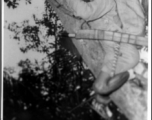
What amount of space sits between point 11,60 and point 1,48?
0.09 meters

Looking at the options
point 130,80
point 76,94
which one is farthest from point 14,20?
point 130,80

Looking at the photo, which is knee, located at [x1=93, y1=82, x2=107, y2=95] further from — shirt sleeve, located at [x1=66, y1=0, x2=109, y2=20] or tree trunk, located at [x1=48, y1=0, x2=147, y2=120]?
shirt sleeve, located at [x1=66, y1=0, x2=109, y2=20]

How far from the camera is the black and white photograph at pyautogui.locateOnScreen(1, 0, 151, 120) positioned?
1114 millimetres

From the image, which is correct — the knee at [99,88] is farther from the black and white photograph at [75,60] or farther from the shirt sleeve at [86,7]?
the shirt sleeve at [86,7]

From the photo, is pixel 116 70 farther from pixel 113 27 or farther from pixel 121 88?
pixel 113 27

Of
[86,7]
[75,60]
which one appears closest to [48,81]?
[75,60]

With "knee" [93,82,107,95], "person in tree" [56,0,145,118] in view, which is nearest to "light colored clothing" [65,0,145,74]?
"person in tree" [56,0,145,118]

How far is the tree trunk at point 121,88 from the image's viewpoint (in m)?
1.10

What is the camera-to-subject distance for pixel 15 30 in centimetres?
117

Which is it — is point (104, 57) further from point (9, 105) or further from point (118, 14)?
point (9, 105)

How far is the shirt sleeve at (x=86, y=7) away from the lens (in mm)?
1169

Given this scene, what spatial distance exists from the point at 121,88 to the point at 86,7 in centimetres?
49

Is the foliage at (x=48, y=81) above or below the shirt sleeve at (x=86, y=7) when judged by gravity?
below

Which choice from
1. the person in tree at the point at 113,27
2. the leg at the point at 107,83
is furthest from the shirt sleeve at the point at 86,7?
the leg at the point at 107,83
